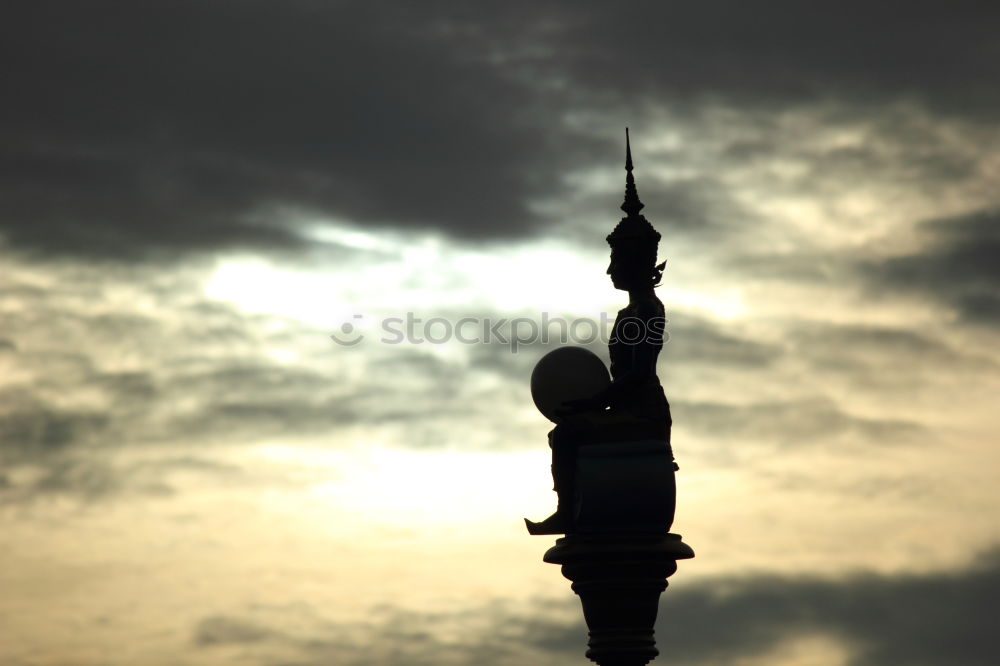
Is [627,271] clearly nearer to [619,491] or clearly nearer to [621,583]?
[619,491]

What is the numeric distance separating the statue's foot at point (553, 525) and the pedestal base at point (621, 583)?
22 cm

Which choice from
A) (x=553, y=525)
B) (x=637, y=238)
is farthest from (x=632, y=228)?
(x=553, y=525)

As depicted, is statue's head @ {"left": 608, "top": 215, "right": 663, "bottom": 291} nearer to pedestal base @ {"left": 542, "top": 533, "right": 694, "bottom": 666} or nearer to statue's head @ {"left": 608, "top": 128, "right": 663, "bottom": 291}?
statue's head @ {"left": 608, "top": 128, "right": 663, "bottom": 291}

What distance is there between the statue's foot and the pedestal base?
0.22 metres

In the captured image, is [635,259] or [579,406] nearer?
[579,406]

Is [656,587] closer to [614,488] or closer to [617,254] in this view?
[614,488]

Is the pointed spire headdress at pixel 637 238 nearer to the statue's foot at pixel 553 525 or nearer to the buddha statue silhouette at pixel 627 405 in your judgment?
the buddha statue silhouette at pixel 627 405

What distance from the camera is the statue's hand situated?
107 ft

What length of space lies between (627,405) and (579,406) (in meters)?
0.88

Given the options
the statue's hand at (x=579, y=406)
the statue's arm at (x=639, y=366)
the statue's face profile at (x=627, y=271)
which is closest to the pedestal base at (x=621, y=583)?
the statue's hand at (x=579, y=406)

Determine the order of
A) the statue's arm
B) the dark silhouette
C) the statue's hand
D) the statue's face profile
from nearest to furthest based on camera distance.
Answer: the dark silhouette, the statue's hand, the statue's arm, the statue's face profile

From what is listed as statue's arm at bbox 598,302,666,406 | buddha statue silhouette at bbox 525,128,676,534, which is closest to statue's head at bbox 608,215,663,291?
buddha statue silhouette at bbox 525,128,676,534

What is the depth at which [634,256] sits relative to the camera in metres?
33.5

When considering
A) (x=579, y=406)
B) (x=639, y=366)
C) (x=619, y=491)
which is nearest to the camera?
(x=619, y=491)
